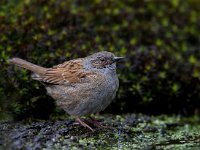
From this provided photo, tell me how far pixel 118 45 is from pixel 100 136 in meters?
2.60

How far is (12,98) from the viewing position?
703cm

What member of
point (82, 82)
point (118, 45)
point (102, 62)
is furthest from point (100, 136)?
point (118, 45)

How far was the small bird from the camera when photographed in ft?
21.7

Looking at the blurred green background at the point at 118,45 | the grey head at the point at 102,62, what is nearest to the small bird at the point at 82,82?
the grey head at the point at 102,62

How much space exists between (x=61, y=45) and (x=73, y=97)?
6.15 feet

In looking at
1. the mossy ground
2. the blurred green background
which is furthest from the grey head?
the blurred green background

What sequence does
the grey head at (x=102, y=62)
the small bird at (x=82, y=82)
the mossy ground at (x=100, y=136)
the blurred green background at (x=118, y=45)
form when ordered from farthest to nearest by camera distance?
1. the blurred green background at (x=118, y=45)
2. the grey head at (x=102, y=62)
3. the small bird at (x=82, y=82)
4. the mossy ground at (x=100, y=136)

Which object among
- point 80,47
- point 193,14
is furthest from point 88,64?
point 193,14

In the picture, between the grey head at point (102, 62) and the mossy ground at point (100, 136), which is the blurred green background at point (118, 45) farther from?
the grey head at point (102, 62)

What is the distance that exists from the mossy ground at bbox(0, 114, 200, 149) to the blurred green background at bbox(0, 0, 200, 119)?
1.94 feet

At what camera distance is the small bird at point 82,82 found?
6602mm

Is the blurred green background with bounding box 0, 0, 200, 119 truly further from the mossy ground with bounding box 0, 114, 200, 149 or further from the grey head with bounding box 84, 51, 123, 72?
the grey head with bounding box 84, 51, 123, 72

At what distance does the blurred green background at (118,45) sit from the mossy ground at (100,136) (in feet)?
1.94

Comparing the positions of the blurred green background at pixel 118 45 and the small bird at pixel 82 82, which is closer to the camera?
the small bird at pixel 82 82
